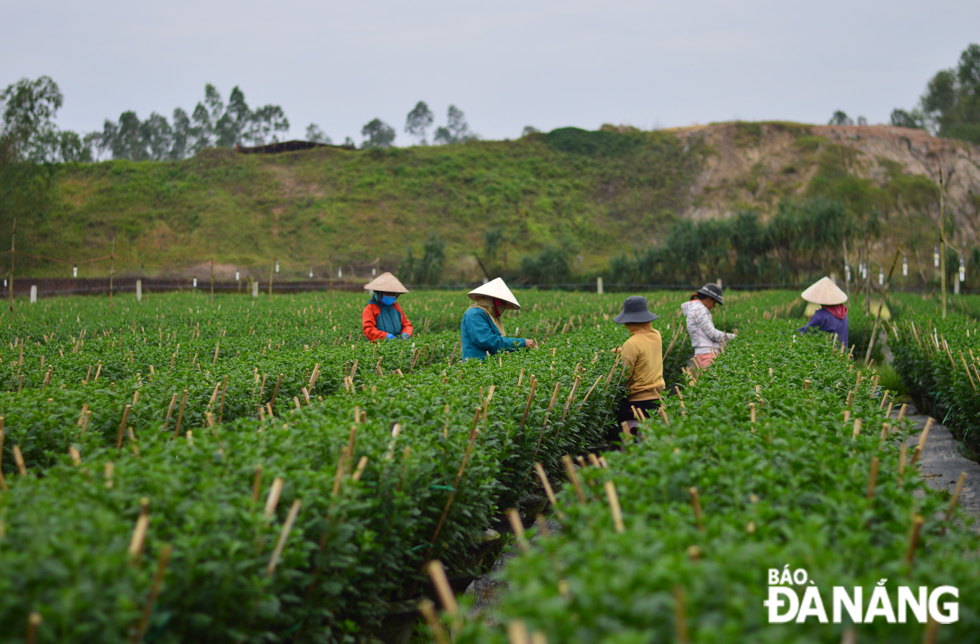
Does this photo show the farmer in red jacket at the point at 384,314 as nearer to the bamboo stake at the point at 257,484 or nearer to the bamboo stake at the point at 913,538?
the bamboo stake at the point at 257,484

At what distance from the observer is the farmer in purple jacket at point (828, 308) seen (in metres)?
9.42

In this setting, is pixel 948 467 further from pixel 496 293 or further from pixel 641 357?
pixel 496 293

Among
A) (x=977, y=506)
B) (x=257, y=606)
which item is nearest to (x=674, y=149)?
(x=977, y=506)

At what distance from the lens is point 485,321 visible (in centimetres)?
747

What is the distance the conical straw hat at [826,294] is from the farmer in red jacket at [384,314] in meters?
5.86

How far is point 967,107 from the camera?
264 ft

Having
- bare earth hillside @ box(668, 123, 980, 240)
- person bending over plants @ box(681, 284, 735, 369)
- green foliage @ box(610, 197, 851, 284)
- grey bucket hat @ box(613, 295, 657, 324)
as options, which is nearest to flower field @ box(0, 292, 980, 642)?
grey bucket hat @ box(613, 295, 657, 324)

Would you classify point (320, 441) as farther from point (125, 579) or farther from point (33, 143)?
point (33, 143)

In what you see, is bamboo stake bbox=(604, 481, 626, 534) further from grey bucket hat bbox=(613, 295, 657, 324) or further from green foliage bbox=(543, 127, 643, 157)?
green foliage bbox=(543, 127, 643, 157)

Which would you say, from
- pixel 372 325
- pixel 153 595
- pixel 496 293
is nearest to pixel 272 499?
pixel 153 595

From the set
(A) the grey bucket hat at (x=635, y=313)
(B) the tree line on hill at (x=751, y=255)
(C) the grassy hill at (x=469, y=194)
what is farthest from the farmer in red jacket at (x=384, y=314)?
(C) the grassy hill at (x=469, y=194)

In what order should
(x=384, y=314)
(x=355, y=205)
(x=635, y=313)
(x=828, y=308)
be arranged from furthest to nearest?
(x=355, y=205) → (x=828, y=308) → (x=384, y=314) → (x=635, y=313)

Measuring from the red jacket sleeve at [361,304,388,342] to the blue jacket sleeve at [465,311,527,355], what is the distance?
5.36 ft

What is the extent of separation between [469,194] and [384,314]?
52873mm
